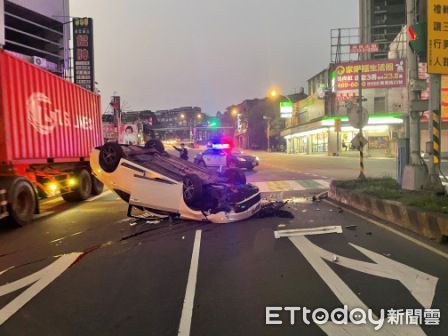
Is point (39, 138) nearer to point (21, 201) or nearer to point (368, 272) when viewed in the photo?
point (21, 201)

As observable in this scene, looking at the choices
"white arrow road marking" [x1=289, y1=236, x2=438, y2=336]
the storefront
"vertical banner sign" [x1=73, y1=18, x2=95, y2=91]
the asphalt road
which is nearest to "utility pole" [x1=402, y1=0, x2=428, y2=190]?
the asphalt road

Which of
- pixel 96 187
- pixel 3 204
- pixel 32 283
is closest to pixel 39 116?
pixel 3 204

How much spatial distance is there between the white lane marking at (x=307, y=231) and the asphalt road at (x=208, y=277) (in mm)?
86

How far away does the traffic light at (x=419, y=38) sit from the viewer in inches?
415

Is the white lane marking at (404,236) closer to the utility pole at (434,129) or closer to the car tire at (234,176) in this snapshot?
the utility pole at (434,129)

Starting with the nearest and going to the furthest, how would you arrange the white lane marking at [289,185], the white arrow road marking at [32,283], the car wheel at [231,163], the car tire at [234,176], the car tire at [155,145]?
1. the white arrow road marking at [32,283]
2. the car tire at [234,176]
3. the car tire at [155,145]
4. the white lane marking at [289,185]
5. the car wheel at [231,163]

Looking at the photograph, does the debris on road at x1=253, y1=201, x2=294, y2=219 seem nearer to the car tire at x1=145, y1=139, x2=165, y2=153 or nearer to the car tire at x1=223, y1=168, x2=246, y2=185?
the car tire at x1=223, y1=168, x2=246, y2=185

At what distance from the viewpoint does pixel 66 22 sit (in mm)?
62406

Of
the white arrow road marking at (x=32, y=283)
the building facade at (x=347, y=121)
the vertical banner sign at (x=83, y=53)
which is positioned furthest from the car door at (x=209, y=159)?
the building facade at (x=347, y=121)

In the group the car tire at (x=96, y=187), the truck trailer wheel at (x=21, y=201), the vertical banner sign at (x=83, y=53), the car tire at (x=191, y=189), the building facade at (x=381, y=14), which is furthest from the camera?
the building facade at (x=381, y=14)

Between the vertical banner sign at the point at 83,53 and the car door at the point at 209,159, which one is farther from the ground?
the vertical banner sign at the point at 83,53

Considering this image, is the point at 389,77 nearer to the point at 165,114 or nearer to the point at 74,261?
the point at 74,261

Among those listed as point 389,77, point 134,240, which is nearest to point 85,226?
point 134,240

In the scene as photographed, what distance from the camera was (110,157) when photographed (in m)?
9.75
